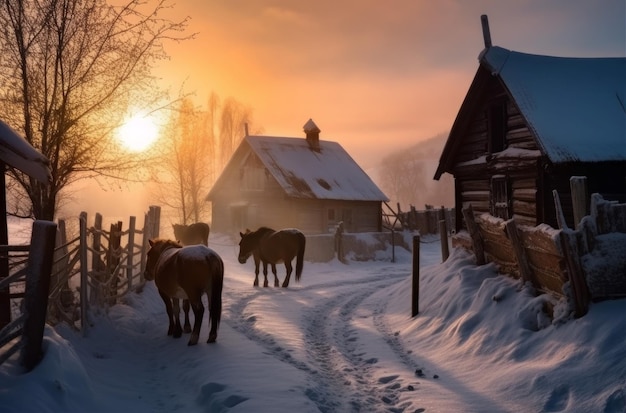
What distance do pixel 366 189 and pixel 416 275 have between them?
21829 mm

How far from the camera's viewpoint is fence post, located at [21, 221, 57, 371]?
16.9 ft

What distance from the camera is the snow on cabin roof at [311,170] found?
2869 centimetres

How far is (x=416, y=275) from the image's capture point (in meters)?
10.6

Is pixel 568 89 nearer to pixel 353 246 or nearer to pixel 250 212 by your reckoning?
pixel 353 246

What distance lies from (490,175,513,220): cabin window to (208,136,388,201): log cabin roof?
13.6 meters

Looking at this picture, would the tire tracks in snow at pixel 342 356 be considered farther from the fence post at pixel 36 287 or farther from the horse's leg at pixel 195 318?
the fence post at pixel 36 287

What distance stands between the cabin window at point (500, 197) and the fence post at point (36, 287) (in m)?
13.3

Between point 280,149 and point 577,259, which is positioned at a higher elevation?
point 280,149

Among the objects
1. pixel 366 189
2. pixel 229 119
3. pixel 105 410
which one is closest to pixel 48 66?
pixel 105 410

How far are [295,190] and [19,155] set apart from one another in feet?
71.6

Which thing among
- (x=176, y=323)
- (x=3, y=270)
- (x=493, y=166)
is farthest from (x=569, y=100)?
(x=3, y=270)

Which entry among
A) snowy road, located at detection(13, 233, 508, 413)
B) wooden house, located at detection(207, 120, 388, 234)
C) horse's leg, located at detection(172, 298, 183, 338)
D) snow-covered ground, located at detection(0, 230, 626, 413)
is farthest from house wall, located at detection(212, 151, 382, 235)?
horse's leg, located at detection(172, 298, 183, 338)

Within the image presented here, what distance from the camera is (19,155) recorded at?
6.30 m

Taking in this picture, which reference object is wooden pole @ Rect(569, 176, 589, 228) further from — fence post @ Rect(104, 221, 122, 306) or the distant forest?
the distant forest
